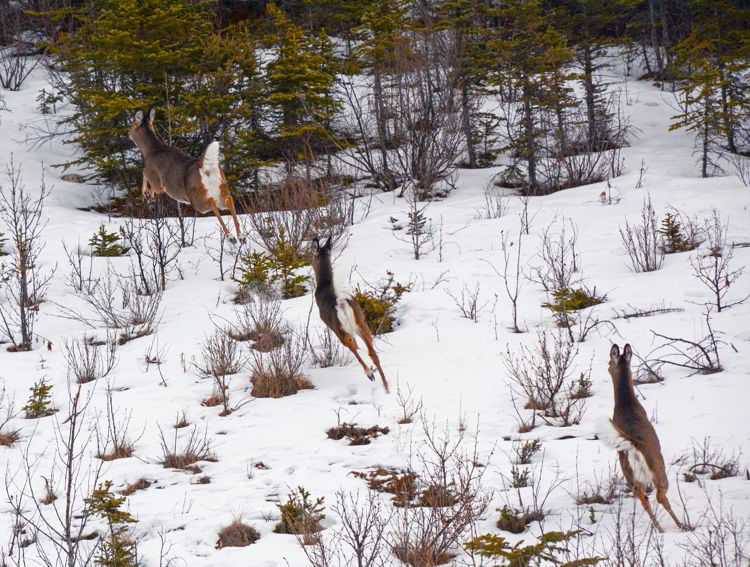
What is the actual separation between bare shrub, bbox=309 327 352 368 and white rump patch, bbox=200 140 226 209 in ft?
8.59

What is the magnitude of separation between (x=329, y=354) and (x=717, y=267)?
514cm

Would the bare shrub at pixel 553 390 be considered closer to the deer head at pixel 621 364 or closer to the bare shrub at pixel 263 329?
the deer head at pixel 621 364

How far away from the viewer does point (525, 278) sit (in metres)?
10.8

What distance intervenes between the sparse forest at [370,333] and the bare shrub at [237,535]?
3 centimetres

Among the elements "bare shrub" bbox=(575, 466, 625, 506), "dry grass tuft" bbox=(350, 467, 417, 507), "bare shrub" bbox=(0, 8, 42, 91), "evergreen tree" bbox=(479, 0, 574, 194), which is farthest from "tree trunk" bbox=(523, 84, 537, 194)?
"bare shrub" bbox=(0, 8, 42, 91)

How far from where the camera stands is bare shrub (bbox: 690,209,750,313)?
8110 mm

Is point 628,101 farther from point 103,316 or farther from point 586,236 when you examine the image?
point 103,316

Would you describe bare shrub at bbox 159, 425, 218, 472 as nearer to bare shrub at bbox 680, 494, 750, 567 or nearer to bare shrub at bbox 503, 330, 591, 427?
bare shrub at bbox 503, 330, 591, 427

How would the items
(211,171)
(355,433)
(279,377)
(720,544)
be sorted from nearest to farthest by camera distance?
(720,544), (211,171), (355,433), (279,377)

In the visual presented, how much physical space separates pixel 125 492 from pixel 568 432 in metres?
3.62

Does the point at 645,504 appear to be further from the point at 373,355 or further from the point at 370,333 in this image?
the point at 370,333

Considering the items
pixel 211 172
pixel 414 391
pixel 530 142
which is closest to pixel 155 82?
pixel 530 142

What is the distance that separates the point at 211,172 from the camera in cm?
621

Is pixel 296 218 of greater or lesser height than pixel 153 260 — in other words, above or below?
above
